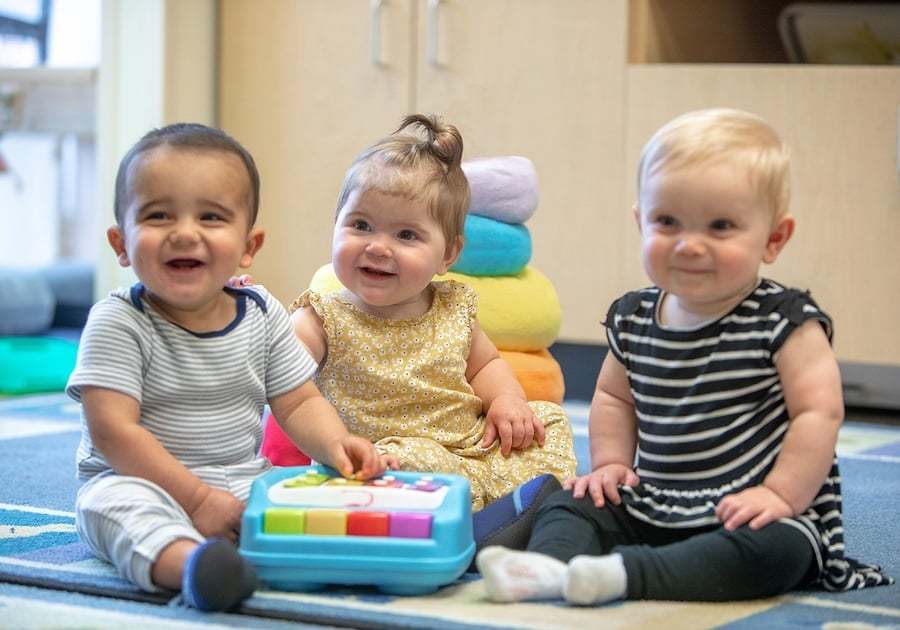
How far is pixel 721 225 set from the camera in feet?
3.34

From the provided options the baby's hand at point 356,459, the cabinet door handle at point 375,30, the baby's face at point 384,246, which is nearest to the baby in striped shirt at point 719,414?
the baby's hand at point 356,459

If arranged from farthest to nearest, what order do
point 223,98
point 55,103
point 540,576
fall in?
1. point 55,103
2. point 223,98
3. point 540,576

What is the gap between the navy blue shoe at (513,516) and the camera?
1091mm

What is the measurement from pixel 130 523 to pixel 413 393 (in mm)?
365

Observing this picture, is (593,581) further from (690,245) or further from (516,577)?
(690,245)

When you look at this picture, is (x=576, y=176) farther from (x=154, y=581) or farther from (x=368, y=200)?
(x=154, y=581)

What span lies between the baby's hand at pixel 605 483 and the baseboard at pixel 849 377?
3.76 feet

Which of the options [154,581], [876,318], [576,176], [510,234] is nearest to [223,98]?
[576,176]

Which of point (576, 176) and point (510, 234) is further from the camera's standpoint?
point (576, 176)

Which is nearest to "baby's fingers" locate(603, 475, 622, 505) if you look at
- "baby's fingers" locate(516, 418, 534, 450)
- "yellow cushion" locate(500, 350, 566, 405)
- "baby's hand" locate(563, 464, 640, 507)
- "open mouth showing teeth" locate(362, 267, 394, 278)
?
"baby's hand" locate(563, 464, 640, 507)

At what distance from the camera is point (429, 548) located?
0.94 m

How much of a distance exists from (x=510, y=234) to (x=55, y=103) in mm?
2222

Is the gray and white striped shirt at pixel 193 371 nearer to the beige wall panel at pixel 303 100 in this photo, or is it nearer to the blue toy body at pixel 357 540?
the blue toy body at pixel 357 540

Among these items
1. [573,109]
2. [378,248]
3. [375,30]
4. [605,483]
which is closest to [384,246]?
[378,248]
